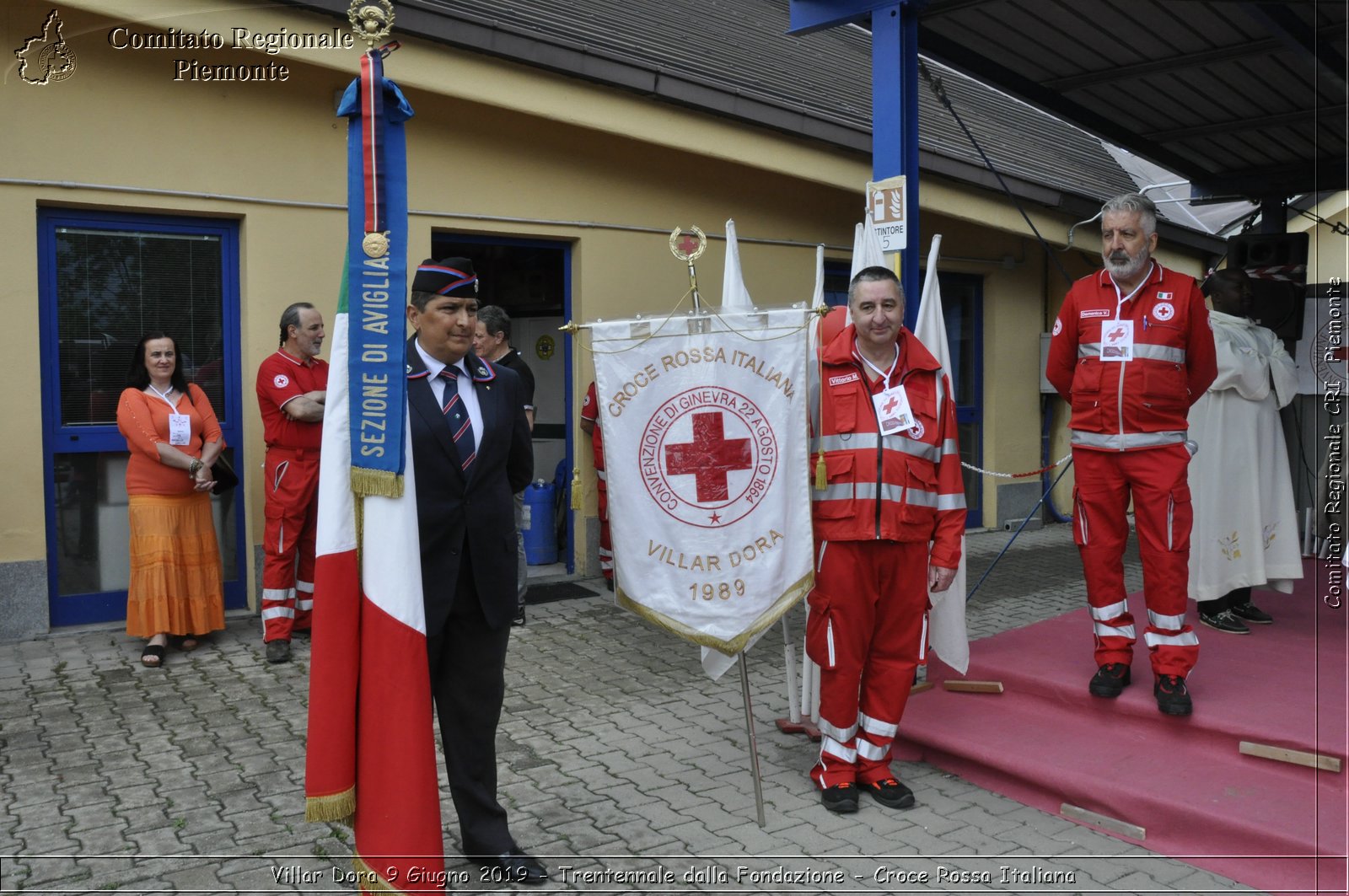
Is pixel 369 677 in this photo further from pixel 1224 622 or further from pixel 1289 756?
pixel 1224 622

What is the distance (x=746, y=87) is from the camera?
→ 360 inches

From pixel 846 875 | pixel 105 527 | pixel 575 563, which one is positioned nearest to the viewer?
pixel 846 875

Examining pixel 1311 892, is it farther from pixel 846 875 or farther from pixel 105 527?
pixel 105 527

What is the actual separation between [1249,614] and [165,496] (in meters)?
6.34

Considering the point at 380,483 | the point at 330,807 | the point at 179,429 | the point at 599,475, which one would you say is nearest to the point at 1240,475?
the point at 599,475

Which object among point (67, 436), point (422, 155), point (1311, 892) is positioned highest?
point (422, 155)

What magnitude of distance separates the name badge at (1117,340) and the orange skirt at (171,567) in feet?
17.0

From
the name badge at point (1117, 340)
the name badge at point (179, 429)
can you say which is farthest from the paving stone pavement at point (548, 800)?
the name badge at point (1117, 340)

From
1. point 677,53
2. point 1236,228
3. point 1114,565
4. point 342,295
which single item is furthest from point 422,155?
point 1236,228

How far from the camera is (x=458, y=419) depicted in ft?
12.0

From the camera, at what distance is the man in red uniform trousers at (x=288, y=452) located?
648 cm

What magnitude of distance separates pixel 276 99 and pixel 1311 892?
7.08 meters

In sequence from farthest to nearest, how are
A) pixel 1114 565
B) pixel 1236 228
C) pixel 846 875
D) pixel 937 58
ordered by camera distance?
pixel 1236 228, pixel 937 58, pixel 1114 565, pixel 846 875

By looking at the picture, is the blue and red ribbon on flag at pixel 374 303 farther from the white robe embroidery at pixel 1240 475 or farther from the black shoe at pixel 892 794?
the white robe embroidery at pixel 1240 475
